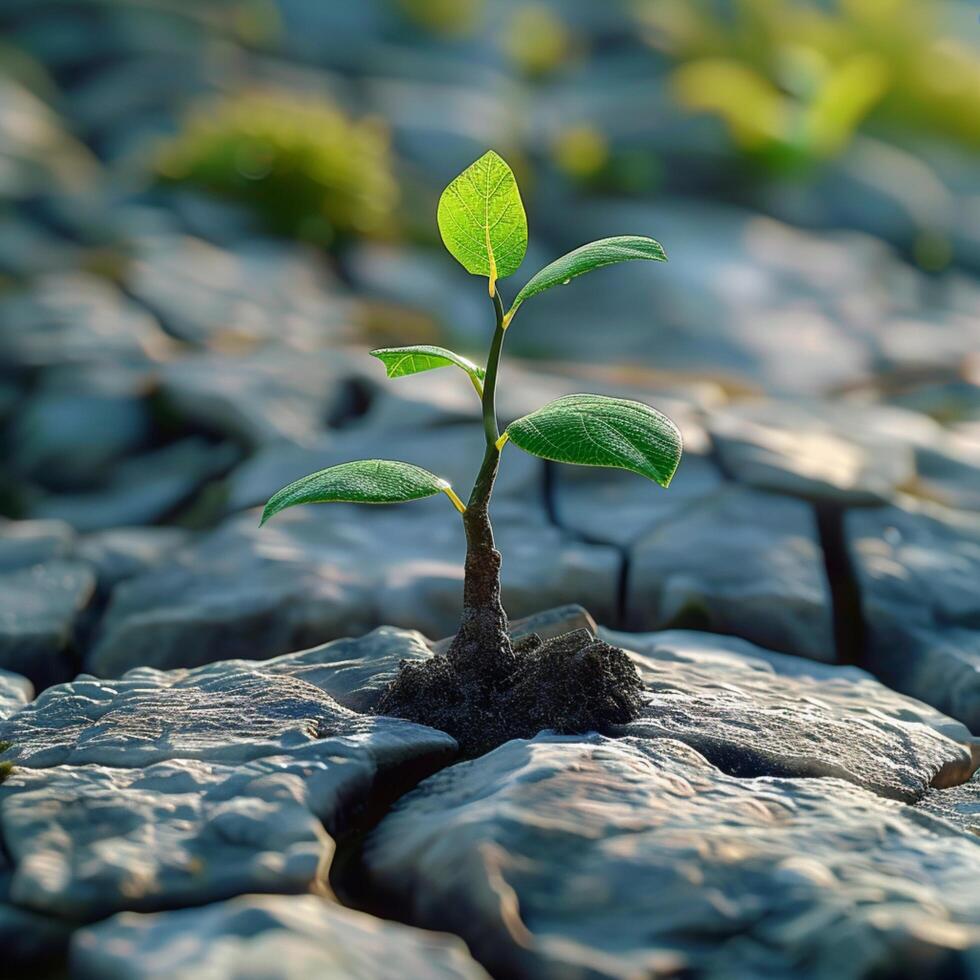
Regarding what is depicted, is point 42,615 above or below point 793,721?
below

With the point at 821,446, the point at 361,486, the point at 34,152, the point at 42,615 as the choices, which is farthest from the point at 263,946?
the point at 34,152

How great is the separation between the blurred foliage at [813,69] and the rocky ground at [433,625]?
A: 2168mm

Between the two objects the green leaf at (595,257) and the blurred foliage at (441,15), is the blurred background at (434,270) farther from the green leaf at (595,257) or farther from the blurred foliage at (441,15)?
the green leaf at (595,257)

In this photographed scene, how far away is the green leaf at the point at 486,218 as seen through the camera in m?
1.35

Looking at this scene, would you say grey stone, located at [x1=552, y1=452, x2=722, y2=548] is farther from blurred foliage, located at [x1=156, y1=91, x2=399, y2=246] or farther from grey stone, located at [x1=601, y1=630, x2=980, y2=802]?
blurred foliage, located at [x1=156, y1=91, x2=399, y2=246]

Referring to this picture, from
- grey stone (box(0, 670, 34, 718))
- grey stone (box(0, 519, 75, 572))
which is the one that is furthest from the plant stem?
grey stone (box(0, 519, 75, 572))

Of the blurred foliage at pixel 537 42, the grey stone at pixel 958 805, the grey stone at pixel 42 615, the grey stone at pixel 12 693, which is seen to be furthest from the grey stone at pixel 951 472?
the blurred foliage at pixel 537 42

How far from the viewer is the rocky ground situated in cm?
101

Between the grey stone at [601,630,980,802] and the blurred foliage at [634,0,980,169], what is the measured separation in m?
5.74

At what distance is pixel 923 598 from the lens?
2.21m

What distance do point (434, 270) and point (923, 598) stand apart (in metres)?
3.77

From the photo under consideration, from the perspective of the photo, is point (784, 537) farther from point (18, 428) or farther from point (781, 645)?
point (18, 428)

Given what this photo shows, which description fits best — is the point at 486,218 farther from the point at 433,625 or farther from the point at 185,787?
the point at 433,625

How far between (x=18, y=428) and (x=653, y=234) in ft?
12.9
